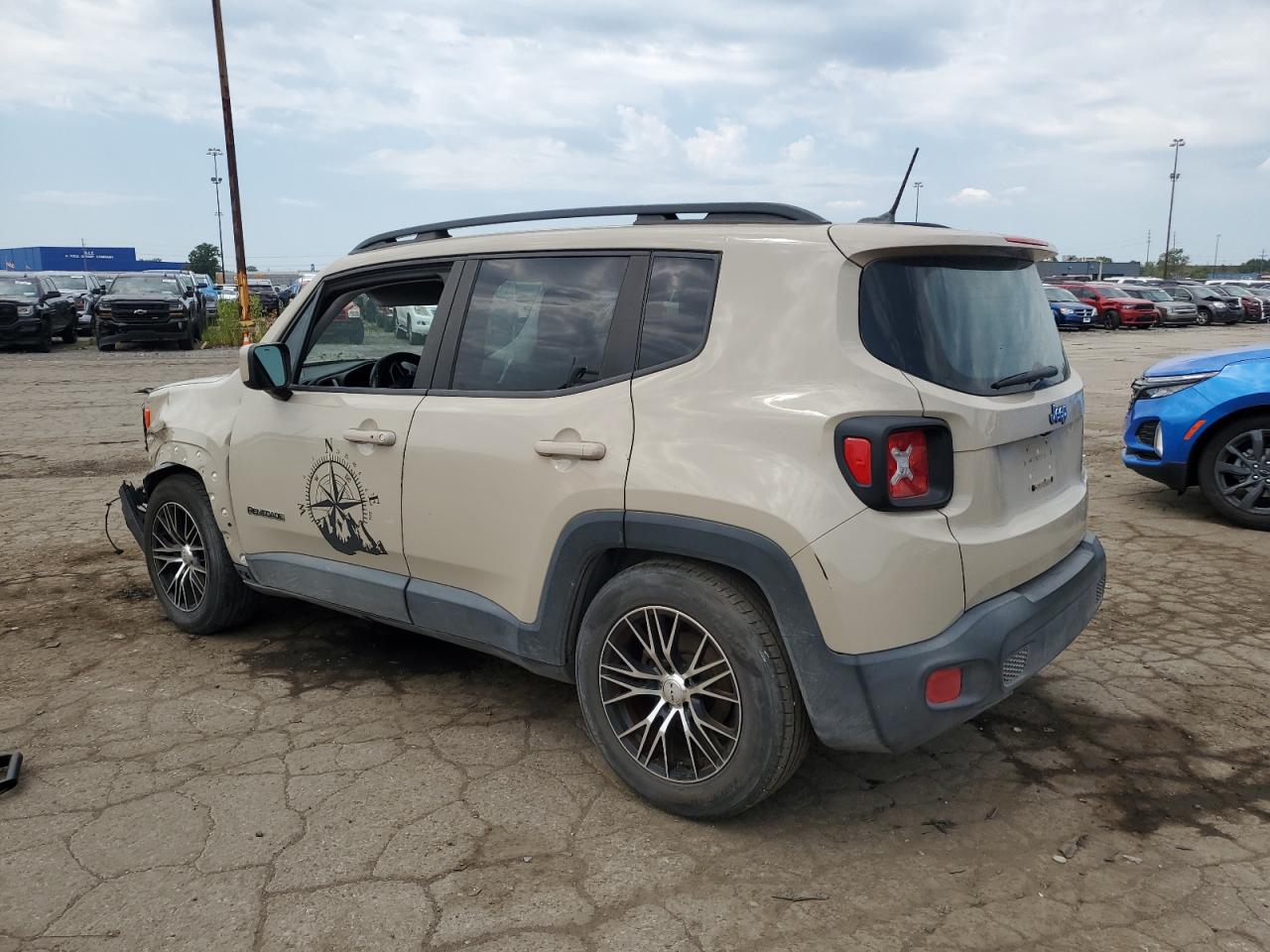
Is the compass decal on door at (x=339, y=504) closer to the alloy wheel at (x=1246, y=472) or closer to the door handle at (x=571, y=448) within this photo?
the door handle at (x=571, y=448)

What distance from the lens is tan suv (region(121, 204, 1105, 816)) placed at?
268 cm

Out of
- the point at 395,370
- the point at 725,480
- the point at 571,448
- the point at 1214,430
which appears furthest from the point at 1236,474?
the point at 395,370

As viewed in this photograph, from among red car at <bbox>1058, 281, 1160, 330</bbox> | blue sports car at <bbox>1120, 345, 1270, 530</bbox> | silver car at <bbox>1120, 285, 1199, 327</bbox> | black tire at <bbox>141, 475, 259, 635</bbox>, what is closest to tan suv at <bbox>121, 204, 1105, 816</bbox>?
black tire at <bbox>141, 475, 259, 635</bbox>

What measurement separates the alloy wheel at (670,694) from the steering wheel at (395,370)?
1345 mm

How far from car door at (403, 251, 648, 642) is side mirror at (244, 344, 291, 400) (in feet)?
2.61

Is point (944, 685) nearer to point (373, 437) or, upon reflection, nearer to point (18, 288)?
point (373, 437)

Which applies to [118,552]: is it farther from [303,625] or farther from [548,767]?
[548,767]

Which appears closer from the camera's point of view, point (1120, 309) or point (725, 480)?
point (725, 480)

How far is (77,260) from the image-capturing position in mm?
123062

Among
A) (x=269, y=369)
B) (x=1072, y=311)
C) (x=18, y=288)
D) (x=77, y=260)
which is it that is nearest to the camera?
(x=269, y=369)

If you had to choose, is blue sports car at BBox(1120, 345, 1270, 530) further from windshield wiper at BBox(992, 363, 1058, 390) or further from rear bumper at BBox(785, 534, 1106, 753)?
rear bumper at BBox(785, 534, 1106, 753)

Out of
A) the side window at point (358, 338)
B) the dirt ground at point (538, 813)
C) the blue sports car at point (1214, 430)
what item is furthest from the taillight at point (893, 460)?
the blue sports car at point (1214, 430)

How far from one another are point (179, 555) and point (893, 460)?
11.6ft

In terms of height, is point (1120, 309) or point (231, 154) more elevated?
point (231, 154)
